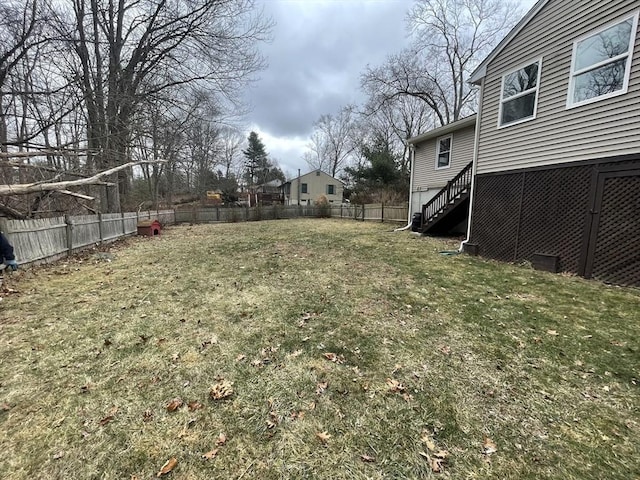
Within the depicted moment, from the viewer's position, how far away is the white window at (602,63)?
4797 mm

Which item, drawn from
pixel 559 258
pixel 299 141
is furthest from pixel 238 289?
pixel 299 141

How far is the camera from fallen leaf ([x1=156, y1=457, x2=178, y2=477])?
67.9 inches

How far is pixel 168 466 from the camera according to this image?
176 cm

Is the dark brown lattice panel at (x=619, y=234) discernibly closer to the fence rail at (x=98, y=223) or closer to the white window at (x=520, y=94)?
the white window at (x=520, y=94)

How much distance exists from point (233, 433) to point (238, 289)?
3.20 m

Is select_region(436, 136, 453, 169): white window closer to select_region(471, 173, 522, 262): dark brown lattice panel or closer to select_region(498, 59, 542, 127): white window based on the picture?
select_region(471, 173, 522, 262): dark brown lattice panel

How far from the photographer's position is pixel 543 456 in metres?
1.81

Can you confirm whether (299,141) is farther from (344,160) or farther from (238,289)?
(238,289)

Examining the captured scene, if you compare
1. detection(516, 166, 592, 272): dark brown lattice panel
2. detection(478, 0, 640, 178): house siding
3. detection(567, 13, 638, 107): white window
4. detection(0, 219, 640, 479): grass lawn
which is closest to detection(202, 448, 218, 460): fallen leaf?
detection(0, 219, 640, 479): grass lawn

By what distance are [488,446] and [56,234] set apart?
930cm

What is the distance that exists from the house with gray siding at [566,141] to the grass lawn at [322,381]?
97 cm

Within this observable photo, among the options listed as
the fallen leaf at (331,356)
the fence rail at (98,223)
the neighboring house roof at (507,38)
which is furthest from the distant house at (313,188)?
the fallen leaf at (331,356)

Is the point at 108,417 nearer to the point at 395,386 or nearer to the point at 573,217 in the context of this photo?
the point at 395,386

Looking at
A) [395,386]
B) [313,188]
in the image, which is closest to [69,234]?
[395,386]
